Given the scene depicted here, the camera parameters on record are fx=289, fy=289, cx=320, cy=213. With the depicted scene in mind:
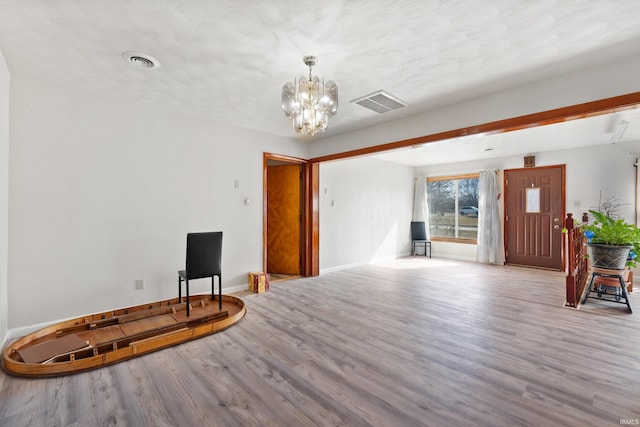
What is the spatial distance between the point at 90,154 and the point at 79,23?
165 cm

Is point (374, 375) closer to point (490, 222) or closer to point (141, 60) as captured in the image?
point (141, 60)

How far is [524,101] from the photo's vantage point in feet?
10.1

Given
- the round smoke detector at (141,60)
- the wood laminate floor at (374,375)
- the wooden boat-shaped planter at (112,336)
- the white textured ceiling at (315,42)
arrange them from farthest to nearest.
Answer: the round smoke detector at (141,60) < the wooden boat-shaped planter at (112,336) < the white textured ceiling at (315,42) < the wood laminate floor at (374,375)

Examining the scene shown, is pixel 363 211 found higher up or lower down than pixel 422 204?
lower down

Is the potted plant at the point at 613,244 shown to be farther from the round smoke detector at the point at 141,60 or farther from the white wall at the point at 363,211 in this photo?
the round smoke detector at the point at 141,60

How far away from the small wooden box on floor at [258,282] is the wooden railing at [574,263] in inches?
166

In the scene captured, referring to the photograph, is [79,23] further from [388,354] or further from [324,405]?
[388,354]

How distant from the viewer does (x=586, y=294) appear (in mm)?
4004

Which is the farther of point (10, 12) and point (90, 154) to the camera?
point (90, 154)

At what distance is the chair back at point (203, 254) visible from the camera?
3.37 meters

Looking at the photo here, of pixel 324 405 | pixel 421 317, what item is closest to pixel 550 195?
pixel 421 317

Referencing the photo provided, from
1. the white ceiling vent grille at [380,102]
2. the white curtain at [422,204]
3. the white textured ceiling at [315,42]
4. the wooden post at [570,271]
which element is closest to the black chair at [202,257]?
the white textured ceiling at [315,42]

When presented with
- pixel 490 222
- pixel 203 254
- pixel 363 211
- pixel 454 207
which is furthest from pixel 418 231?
pixel 203 254

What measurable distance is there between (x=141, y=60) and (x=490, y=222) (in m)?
7.37
